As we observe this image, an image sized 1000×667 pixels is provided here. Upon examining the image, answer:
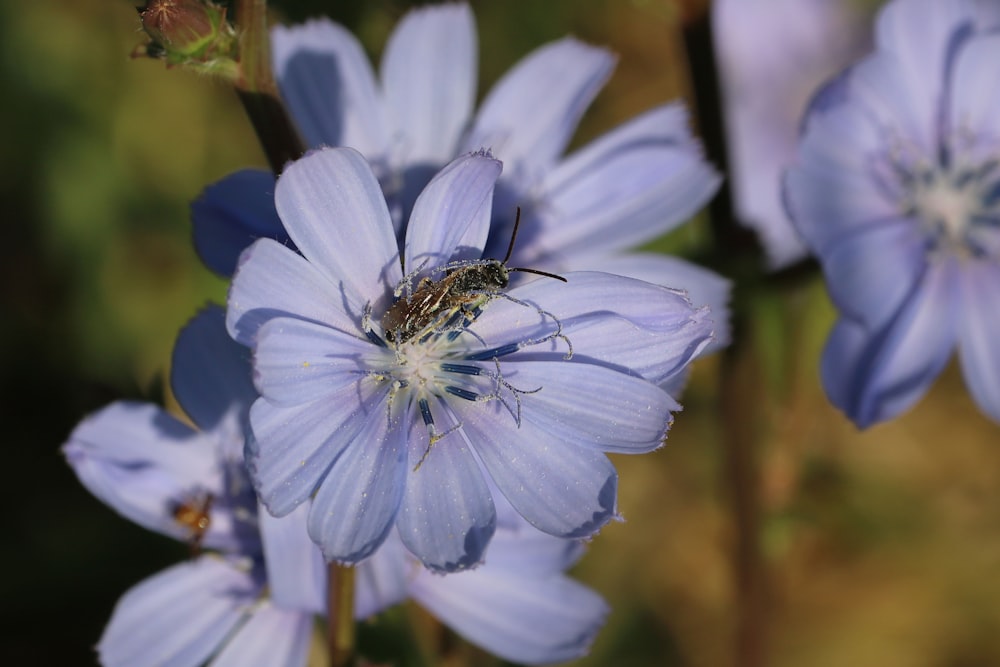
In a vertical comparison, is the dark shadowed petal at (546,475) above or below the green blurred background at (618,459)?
above

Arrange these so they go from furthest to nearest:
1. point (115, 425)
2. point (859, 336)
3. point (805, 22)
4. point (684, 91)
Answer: point (684, 91)
point (805, 22)
point (859, 336)
point (115, 425)

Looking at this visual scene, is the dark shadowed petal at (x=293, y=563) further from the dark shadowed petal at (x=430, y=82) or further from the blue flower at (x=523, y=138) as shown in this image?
the dark shadowed petal at (x=430, y=82)

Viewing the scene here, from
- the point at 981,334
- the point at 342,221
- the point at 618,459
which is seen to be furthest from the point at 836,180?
the point at 618,459

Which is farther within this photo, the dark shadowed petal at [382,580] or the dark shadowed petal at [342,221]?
the dark shadowed petal at [382,580]

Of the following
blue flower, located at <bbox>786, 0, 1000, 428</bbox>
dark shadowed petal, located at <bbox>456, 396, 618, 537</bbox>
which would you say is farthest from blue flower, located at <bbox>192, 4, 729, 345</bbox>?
dark shadowed petal, located at <bbox>456, 396, 618, 537</bbox>

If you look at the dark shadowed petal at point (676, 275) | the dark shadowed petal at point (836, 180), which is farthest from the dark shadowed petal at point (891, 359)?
the dark shadowed petal at point (676, 275)

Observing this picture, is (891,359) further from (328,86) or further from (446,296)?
(328,86)

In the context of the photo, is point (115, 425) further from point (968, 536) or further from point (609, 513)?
point (968, 536)

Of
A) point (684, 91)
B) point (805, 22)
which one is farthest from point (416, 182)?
point (684, 91)
